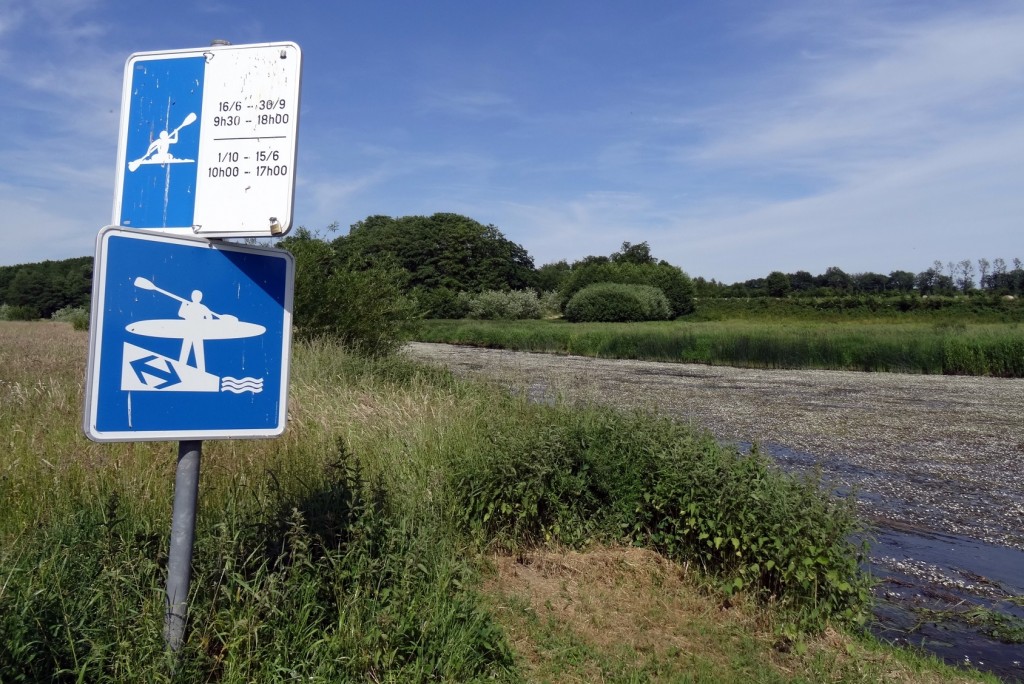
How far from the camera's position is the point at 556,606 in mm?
4418

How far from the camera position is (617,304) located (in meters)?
62.6

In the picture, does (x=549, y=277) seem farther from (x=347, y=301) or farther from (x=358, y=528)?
→ (x=358, y=528)

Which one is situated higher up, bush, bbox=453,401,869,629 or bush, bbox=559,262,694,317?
bush, bbox=559,262,694,317

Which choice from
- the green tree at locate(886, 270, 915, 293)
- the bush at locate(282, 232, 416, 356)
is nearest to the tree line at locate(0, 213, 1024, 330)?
the green tree at locate(886, 270, 915, 293)

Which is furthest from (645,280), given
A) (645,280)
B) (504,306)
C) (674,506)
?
(674,506)

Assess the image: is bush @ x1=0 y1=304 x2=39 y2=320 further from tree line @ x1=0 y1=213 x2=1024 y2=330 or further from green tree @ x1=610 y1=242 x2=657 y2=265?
green tree @ x1=610 y1=242 x2=657 y2=265

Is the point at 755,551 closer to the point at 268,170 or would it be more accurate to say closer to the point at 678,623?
the point at 678,623

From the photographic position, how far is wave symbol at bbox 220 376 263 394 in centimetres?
291

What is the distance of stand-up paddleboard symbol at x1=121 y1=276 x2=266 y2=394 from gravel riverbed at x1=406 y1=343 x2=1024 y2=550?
161 inches

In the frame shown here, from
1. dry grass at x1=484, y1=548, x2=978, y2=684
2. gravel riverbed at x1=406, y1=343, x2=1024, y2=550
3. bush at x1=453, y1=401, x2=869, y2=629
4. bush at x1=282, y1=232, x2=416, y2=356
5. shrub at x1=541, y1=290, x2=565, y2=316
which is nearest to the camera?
dry grass at x1=484, y1=548, x2=978, y2=684

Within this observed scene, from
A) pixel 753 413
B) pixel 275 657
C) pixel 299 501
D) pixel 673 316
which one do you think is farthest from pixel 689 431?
pixel 673 316

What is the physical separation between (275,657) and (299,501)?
1.35m

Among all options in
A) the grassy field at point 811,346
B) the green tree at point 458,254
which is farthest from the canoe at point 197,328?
the green tree at point 458,254

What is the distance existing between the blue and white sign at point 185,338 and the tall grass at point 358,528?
25.6 inches
